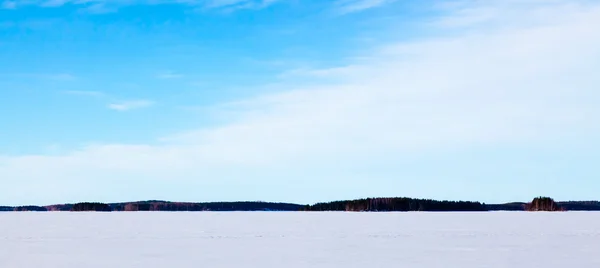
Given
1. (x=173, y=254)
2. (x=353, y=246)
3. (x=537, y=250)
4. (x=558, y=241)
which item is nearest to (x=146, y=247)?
(x=173, y=254)

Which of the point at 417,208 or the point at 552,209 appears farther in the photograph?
the point at 417,208

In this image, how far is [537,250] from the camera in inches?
902

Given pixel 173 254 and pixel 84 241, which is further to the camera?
pixel 84 241

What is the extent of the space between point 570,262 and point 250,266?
25.4 ft

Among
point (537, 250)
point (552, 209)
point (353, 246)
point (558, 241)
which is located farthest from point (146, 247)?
point (552, 209)

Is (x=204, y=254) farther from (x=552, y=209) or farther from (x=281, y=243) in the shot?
(x=552, y=209)

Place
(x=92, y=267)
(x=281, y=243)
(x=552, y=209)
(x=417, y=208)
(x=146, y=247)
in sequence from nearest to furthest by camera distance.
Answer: (x=92, y=267)
(x=146, y=247)
(x=281, y=243)
(x=552, y=209)
(x=417, y=208)

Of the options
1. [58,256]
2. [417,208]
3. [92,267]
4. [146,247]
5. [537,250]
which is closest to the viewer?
[92,267]

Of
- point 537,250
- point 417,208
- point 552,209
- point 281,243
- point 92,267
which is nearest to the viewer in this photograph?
point 92,267

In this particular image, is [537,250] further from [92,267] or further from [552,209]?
[552,209]

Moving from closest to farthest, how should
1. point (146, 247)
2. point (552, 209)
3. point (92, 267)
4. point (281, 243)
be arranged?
1. point (92, 267)
2. point (146, 247)
3. point (281, 243)
4. point (552, 209)

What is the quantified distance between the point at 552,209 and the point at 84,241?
8888cm

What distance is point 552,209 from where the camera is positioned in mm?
105750

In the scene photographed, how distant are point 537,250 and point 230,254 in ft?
29.8
